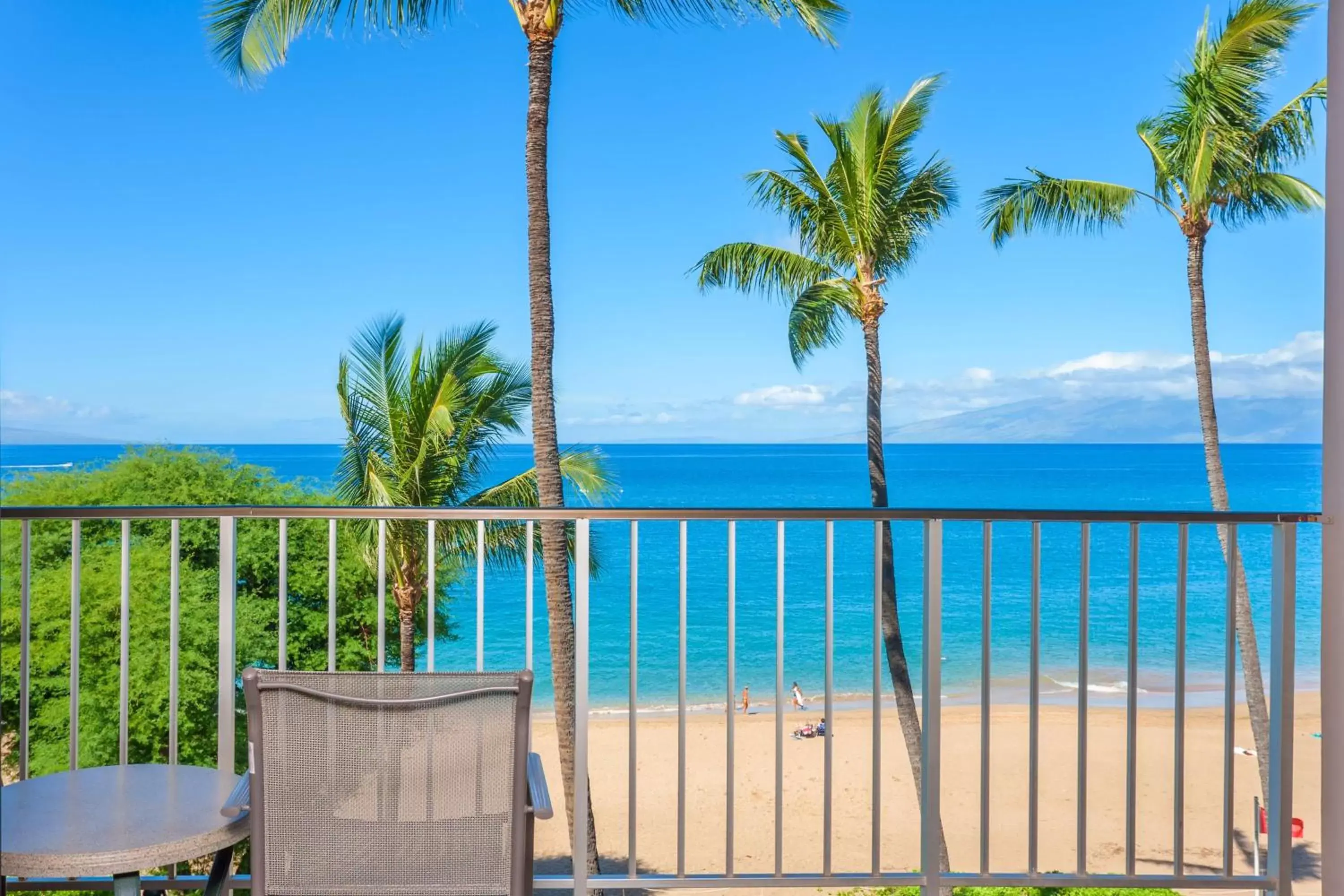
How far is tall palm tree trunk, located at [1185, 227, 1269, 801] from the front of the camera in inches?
479

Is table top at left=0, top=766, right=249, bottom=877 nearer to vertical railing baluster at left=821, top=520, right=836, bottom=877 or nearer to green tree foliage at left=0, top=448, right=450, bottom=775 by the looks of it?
vertical railing baluster at left=821, top=520, right=836, bottom=877

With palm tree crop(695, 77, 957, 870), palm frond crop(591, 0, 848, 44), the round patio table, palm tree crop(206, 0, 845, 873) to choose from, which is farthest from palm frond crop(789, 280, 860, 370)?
the round patio table

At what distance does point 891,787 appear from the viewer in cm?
1501

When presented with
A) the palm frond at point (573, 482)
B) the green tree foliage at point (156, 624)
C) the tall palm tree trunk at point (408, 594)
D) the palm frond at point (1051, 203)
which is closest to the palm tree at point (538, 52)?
the palm frond at point (573, 482)

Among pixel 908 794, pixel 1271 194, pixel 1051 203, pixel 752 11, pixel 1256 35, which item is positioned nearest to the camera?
pixel 752 11

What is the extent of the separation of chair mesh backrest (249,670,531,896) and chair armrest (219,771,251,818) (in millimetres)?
69

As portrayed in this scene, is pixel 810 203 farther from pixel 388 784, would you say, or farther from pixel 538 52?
pixel 388 784

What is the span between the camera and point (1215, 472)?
1372 cm

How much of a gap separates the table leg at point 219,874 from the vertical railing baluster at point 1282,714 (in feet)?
8.13

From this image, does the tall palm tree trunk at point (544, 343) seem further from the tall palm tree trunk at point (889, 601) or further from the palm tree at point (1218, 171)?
the palm tree at point (1218, 171)

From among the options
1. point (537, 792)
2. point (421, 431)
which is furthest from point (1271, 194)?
point (537, 792)

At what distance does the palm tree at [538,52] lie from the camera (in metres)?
8.33

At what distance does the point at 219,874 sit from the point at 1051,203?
48.8ft

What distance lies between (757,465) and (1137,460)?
13.2m
